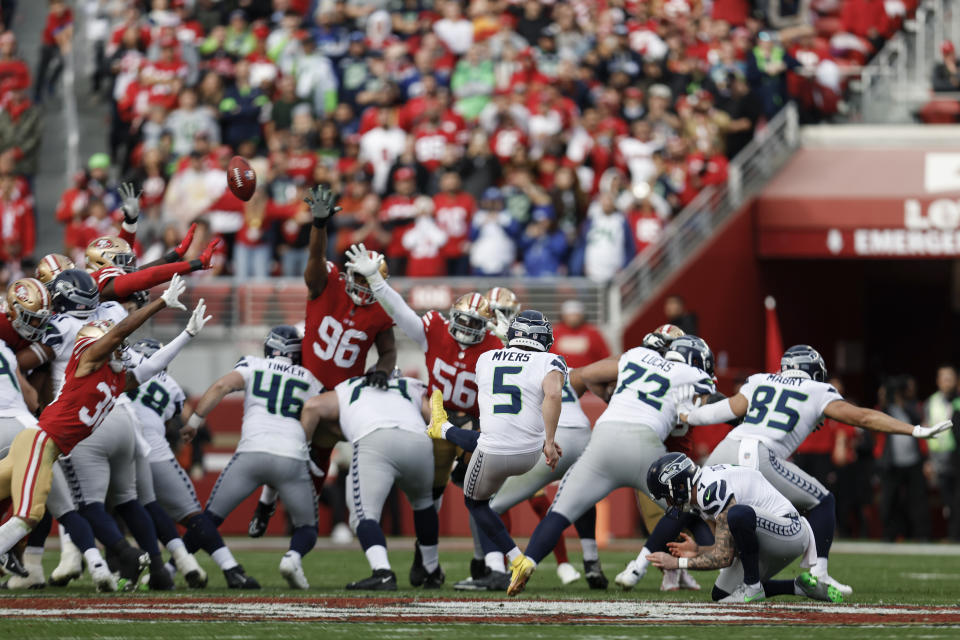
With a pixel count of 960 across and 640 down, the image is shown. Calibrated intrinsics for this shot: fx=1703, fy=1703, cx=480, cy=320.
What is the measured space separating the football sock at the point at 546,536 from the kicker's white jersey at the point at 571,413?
1.13 m

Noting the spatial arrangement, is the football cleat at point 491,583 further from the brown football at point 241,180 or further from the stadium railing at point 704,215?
the stadium railing at point 704,215

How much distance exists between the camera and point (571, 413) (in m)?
10.5

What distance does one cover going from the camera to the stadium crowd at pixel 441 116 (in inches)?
678

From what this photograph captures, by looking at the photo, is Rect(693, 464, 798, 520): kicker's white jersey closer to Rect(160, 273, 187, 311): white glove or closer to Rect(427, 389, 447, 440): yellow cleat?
Rect(427, 389, 447, 440): yellow cleat

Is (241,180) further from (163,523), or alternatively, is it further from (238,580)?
(238,580)

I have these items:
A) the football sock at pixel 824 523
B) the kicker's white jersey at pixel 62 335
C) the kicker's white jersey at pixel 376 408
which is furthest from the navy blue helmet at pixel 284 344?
the football sock at pixel 824 523

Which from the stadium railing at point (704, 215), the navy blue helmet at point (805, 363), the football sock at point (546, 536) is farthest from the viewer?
the stadium railing at point (704, 215)

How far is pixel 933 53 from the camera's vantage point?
64.6ft

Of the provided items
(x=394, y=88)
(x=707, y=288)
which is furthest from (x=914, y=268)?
(x=394, y=88)

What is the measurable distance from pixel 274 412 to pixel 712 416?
260 cm

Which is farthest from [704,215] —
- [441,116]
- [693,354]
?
[693,354]

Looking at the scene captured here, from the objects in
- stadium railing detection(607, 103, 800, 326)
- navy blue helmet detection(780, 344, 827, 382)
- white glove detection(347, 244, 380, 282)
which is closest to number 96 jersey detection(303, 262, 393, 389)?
white glove detection(347, 244, 380, 282)

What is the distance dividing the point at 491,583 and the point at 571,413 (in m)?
1.31

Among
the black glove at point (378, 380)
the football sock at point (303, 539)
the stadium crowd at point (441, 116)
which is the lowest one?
the football sock at point (303, 539)
